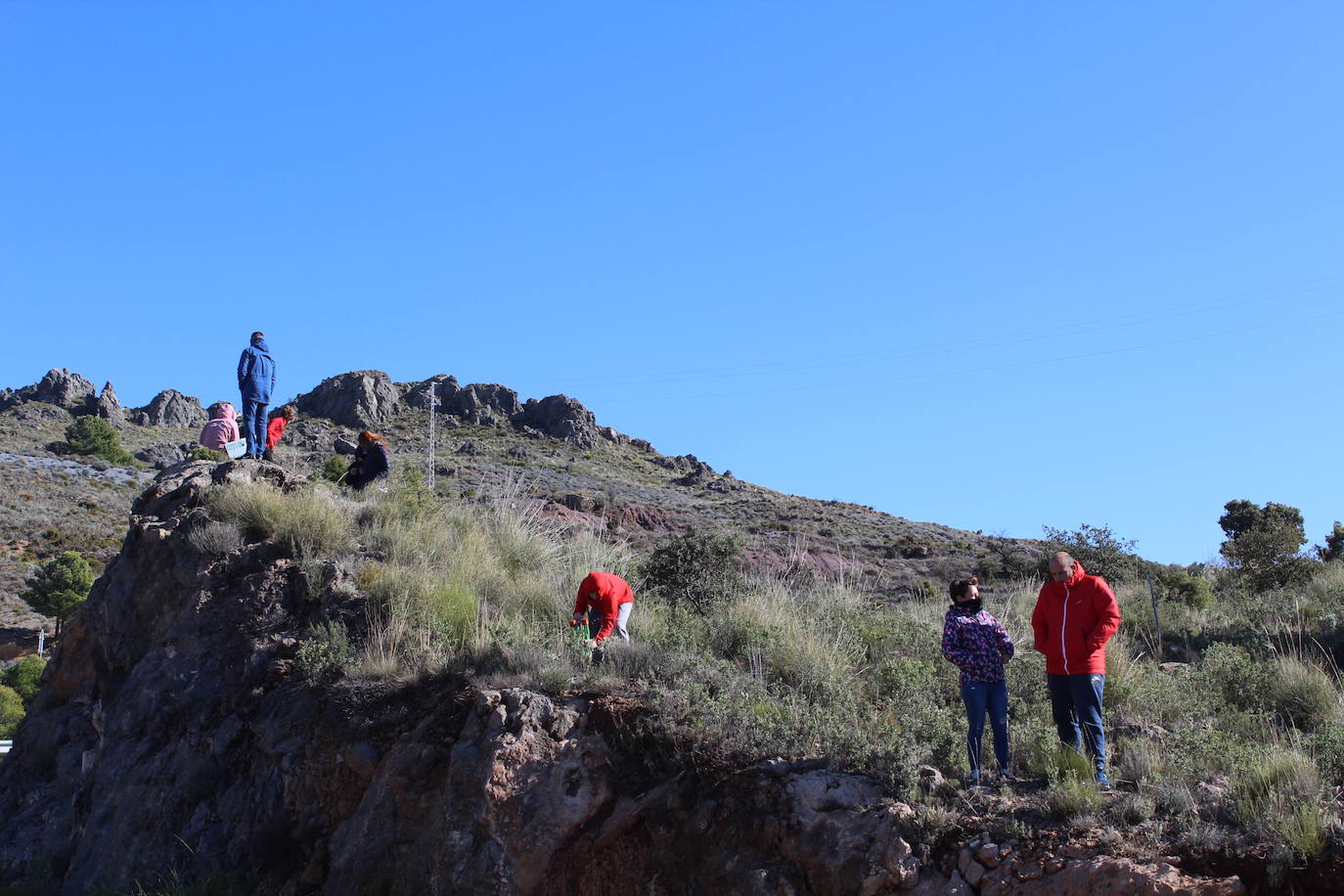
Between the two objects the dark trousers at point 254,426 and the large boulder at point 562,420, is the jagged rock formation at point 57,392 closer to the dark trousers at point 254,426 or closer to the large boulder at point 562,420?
the large boulder at point 562,420

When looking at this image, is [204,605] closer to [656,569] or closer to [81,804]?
[81,804]

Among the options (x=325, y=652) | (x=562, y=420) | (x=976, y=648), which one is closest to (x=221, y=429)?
(x=325, y=652)

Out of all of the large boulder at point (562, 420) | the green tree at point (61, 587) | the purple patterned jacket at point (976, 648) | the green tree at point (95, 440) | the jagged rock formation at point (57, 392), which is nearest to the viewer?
the purple patterned jacket at point (976, 648)

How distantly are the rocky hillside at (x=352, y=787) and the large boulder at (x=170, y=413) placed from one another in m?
56.0

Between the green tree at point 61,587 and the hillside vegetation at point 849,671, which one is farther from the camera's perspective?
the green tree at point 61,587

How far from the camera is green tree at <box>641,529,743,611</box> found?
14.1 metres

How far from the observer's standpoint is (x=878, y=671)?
905 cm

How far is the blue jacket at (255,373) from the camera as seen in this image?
13.9m

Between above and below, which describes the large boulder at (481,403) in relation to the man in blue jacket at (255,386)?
above

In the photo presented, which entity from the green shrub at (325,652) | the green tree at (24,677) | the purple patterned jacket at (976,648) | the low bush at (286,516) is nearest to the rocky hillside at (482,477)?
the low bush at (286,516)

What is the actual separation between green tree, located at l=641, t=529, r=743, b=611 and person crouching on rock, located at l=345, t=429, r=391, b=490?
3807mm


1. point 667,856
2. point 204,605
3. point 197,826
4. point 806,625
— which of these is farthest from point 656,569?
point 667,856

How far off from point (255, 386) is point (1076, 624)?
10735 mm

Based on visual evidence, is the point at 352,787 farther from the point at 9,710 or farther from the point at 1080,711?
the point at 9,710
